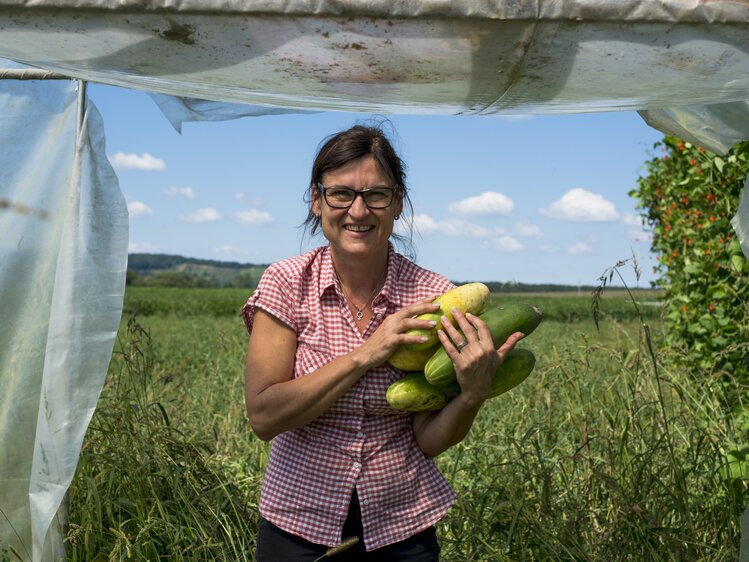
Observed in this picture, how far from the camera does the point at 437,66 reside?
2133 mm

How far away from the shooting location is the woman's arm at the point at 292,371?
2047mm

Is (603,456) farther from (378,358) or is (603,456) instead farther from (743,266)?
(378,358)

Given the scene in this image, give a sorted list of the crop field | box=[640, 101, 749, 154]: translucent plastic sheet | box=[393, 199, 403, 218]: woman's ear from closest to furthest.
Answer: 1. box=[393, 199, 403, 218]: woman's ear
2. box=[640, 101, 749, 154]: translucent plastic sheet
3. the crop field

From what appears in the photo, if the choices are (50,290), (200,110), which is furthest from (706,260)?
(50,290)

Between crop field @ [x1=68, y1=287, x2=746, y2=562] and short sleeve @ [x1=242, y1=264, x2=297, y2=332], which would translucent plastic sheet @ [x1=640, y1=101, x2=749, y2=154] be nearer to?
crop field @ [x1=68, y1=287, x2=746, y2=562]

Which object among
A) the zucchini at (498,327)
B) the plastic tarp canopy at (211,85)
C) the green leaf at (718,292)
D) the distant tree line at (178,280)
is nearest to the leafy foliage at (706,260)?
the green leaf at (718,292)

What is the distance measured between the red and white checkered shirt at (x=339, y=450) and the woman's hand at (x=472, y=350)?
0.24 metres

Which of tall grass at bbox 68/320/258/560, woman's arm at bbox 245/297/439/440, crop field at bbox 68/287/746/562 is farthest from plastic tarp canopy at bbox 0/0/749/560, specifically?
woman's arm at bbox 245/297/439/440

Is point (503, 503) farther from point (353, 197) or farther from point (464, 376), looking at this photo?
point (353, 197)

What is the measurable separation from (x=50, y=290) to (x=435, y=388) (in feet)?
5.16

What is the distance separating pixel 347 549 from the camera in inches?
88.0

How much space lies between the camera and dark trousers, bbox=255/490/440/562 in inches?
87.8

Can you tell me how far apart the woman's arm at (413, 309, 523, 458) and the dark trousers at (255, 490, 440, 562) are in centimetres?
27

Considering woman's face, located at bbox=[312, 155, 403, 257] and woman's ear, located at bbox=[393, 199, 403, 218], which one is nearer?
woman's face, located at bbox=[312, 155, 403, 257]
